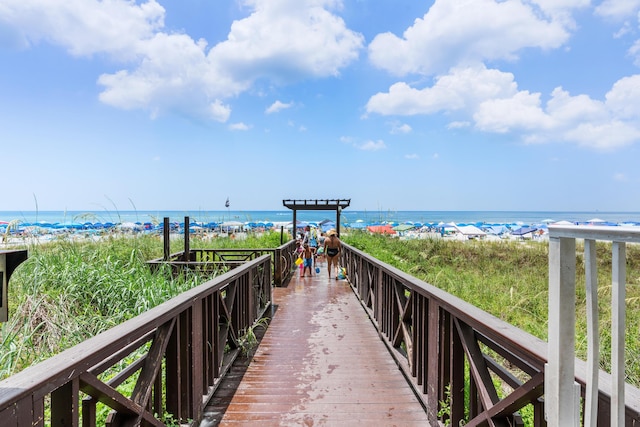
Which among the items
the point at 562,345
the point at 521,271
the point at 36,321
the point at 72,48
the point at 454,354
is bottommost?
the point at 521,271

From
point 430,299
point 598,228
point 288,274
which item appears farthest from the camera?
point 288,274

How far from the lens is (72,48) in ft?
34.2

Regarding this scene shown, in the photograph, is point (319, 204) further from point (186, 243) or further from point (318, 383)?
point (318, 383)

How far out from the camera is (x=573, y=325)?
1007mm

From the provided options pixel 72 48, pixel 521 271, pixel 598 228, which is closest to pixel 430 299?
pixel 598 228

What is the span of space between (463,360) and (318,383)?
161 centimetres

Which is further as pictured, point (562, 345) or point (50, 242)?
A: point (50, 242)

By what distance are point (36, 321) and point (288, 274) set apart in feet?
22.1

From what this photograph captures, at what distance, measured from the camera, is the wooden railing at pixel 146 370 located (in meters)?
1.18

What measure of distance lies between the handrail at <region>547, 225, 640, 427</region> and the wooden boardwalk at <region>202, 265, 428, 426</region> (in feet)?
6.73

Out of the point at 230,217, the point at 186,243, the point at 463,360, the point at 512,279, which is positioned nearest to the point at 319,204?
the point at 230,217

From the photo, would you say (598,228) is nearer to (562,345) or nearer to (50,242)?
(562,345)

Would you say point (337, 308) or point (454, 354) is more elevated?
point (454, 354)

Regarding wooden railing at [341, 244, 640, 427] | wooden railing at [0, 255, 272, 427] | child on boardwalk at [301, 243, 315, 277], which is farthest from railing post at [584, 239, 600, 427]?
child on boardwalk at [301, 243, 315, 277]
